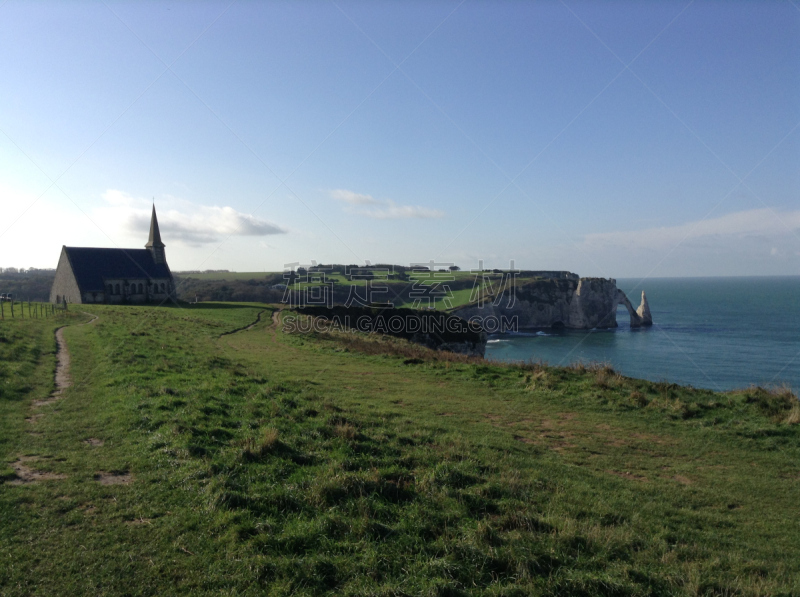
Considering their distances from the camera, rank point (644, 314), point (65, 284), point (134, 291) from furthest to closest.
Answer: point (644, 314), point (134, 291), point (65, 284)

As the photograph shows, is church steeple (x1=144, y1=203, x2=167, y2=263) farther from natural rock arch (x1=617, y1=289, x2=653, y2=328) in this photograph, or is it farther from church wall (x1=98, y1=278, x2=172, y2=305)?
natural rock arch (x1=617, y1=289, x2=653, y2=328)

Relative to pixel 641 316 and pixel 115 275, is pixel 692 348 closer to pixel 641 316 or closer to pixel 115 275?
pixel 641 316

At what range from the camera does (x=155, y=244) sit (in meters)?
67.7

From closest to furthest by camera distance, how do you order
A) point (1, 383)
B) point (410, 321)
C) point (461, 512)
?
point (461, 512), point (1, 383), point (410, 321)

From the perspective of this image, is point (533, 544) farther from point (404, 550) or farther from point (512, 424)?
point (512, 424)

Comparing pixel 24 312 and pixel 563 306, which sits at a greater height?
pixel 24 312

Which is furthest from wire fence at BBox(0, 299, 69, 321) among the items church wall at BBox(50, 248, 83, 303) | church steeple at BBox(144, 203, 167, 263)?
church steeple at BBox(144, 203, 167, 263)

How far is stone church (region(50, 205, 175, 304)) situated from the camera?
59.0m

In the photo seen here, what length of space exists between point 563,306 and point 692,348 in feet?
123

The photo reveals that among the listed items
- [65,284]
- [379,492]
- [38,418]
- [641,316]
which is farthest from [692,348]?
[65,284]

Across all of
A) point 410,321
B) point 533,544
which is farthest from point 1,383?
point 410,321

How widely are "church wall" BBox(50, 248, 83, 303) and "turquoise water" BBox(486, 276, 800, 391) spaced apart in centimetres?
5445

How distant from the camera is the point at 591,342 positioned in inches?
2990

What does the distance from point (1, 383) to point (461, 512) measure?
1246cm
